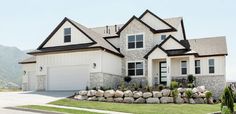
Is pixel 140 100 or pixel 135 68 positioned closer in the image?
pixel 140 100

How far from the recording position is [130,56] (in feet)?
110

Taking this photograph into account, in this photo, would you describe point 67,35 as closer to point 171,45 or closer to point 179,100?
point 171,45

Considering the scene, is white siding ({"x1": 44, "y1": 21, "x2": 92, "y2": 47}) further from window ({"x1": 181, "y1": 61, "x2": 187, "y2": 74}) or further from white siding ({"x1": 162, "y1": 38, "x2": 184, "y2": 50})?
window ({"x1": 181, "y1": 61, "x2": 187, "y2": 74})

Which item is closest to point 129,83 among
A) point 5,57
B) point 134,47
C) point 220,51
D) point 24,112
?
point 134,47

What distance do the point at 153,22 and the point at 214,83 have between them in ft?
27.7

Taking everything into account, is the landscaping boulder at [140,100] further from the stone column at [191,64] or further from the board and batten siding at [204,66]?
the board and batten siding at [204,66]

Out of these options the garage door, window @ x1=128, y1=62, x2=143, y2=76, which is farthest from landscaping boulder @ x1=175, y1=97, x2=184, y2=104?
the garage door

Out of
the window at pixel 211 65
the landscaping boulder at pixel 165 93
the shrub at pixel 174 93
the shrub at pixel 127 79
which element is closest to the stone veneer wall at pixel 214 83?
the window at pixel 211 65

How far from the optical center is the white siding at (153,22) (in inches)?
1331

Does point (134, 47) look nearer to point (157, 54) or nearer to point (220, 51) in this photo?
point (157, 54)

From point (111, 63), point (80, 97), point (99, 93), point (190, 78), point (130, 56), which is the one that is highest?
point (130, 56)

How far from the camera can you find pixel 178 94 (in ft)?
84.1

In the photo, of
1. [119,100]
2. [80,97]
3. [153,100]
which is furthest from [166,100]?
[80,97]

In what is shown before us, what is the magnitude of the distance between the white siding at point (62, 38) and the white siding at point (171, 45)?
23.0ft
